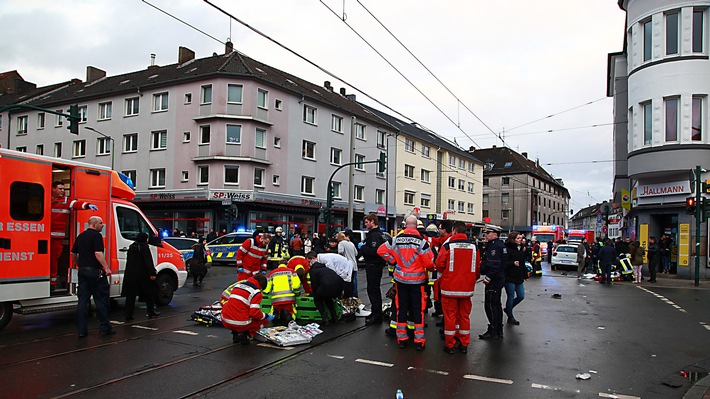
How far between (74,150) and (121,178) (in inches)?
1310

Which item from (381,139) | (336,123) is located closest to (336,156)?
(336,123)

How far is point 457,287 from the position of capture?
735 centimetres

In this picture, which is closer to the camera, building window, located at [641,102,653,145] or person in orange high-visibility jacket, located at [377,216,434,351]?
person in orange high-visibility jacket, located at [377,216,434,351]

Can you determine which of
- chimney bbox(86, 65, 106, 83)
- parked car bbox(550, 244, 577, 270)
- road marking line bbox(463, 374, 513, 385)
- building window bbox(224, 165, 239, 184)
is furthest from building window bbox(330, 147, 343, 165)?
road marking line bbox(463, 374, 513, 385)

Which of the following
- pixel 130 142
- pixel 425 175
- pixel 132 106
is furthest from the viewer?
pixel 425 175

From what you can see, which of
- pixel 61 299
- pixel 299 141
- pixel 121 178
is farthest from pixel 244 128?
pixel 61 299

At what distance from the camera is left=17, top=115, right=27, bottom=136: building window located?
42.4m

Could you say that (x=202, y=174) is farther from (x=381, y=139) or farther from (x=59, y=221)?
(x=59, y=221)

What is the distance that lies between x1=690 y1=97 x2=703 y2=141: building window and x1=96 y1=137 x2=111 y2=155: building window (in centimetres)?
3586

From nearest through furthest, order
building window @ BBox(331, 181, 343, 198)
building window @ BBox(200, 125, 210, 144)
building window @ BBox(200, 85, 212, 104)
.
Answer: building window @ BBox(200, 125, 210, 144)
building window @ BBox(200, 85, 212, 104)
building window @ BBox(331, 181, 343, 198)

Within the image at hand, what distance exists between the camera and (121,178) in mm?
10844

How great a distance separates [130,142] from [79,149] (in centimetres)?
550

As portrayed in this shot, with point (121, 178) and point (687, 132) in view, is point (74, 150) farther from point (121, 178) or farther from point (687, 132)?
point (687, 132)

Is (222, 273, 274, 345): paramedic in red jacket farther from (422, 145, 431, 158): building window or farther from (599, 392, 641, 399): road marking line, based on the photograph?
(422, 145, 431, 158): building window
